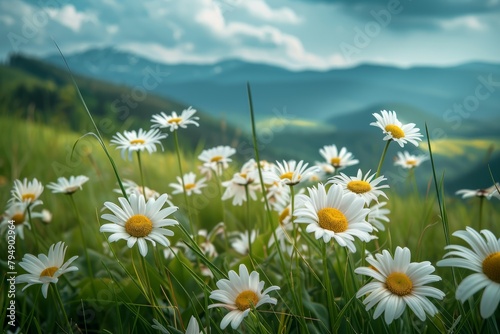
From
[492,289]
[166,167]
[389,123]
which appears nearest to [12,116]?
[166,167]

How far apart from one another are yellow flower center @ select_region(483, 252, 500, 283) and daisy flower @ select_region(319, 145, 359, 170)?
41 centimetres

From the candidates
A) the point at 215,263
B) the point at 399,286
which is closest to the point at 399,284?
the point at 399,286

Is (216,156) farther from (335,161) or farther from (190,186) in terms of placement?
(335,161)

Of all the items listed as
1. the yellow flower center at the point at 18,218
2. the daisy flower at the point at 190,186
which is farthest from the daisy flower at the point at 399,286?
the yellow flower center at the point at 18,218

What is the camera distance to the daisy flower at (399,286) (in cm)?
49

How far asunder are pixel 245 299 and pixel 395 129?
0.30 metres

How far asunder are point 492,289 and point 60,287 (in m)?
0.79

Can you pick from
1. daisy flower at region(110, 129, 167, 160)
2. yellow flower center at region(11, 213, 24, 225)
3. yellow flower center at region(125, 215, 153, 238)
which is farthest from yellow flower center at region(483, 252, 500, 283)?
yellow flower center at region(11, 213, 24, 225)

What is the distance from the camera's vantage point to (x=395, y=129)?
0.62 metres

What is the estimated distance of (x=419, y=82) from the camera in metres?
3.47

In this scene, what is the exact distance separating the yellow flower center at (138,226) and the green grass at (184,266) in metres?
0.04

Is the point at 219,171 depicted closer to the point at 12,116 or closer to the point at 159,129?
the point at 159,129

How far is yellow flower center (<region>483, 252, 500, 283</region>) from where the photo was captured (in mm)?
438

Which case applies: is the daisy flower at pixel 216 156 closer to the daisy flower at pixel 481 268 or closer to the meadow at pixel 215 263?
the meadow at pixel 215 263
